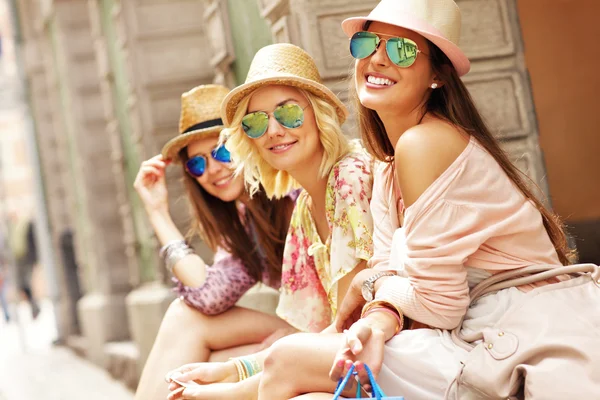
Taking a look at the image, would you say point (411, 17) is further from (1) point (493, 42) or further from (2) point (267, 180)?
(1) point (493, 42)

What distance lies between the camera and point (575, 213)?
6.50 m

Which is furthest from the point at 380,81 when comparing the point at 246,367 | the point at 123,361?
the point at 123,361

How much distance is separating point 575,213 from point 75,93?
6.32 m

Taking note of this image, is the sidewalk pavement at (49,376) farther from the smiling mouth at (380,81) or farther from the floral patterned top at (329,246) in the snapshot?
the smiling mouth at (380,81)

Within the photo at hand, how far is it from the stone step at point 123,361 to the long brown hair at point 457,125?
5908mm

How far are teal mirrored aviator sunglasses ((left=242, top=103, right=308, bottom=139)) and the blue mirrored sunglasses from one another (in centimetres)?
80

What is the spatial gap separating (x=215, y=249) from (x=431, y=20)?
84.6 inches

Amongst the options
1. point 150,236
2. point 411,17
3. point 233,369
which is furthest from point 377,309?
point 150,236

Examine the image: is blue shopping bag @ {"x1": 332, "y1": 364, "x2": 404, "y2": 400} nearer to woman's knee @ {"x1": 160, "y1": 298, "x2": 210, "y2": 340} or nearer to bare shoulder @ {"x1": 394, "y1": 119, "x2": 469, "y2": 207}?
bare shoulder @ {"x1": 394, "y1": 119, "x2": 469, "y2": 207}

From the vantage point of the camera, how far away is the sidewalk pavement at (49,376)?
29.9ft

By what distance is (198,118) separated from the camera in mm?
4918

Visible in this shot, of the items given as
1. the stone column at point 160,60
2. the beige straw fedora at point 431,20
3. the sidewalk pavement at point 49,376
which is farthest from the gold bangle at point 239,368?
the sidewalk pavement at point 49,376

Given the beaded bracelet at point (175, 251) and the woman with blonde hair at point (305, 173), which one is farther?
the beaded bracelet at point (175, 251)

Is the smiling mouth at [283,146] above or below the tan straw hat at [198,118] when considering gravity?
below
